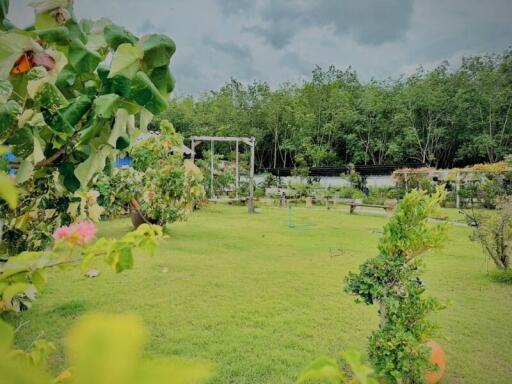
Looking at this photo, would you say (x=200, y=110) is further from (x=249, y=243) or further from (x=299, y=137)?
(x=249, y=243)

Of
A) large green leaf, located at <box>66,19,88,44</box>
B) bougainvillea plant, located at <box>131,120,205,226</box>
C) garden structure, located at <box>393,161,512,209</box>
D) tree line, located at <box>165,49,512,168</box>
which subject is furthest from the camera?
tree line, located at <box>165,49,512,168</box>

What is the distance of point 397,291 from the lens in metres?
2.44

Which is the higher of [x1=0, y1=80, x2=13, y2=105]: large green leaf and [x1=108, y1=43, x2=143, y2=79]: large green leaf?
[x1=108, y1=43, x2=143, y2=79]: large green leaf

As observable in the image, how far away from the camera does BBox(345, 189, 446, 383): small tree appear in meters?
2.28

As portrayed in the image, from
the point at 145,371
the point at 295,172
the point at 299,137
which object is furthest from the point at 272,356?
the point at 299,137

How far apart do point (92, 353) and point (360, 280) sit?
2544mm

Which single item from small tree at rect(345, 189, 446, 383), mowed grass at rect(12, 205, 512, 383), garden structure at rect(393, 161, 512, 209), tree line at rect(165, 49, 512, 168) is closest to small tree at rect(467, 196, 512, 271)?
mowed grass at rect(12, 205, 512, 383)

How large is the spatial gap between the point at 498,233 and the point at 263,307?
3327 millimetres

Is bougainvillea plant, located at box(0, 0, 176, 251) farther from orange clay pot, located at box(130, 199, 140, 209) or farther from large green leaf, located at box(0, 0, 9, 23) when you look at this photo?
orange clay pot, located at box(130, 199, 140, 209)

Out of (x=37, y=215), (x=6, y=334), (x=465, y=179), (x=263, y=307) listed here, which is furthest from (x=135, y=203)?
(x=465, y=179)

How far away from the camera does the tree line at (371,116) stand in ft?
79.8

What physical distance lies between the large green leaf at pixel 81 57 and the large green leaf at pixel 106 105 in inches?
3.3

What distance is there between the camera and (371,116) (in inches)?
1062

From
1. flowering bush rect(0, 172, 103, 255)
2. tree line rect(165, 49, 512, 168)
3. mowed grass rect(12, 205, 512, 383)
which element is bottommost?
mowed grass rect(12, 205, 512, 383)
